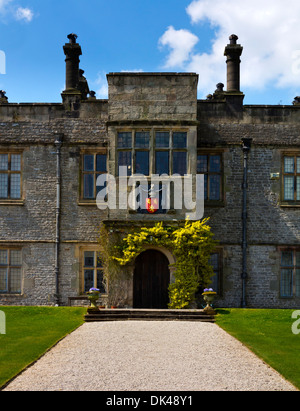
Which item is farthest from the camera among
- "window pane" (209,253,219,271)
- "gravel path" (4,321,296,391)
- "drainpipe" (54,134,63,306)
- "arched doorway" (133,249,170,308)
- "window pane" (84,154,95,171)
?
"window pane" (84,154,95,171)

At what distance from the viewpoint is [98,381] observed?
6.95 meters

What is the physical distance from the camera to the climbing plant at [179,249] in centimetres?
1436

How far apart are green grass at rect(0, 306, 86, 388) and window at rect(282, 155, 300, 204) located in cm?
811

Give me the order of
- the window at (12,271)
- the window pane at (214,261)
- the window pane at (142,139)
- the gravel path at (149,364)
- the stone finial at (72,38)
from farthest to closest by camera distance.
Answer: the stone finial at (72,38) → the window at (12,271) → the window pane at (214,261) → the window pane at (142,139) → the gravel path at (149,364)

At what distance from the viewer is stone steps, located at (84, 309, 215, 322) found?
43.0 feet

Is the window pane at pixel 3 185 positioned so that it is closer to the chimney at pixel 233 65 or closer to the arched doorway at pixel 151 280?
the arched doorway at pixel 151 280

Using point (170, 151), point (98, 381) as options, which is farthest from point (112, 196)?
point (98, 381)

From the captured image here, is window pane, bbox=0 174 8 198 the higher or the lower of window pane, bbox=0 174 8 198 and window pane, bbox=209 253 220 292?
the higher

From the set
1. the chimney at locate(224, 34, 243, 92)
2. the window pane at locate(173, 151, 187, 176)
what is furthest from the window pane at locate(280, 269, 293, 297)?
the chimney at locate(224, 34, 243, 92)

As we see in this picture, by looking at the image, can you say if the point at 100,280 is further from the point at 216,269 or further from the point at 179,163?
the point at 179,163

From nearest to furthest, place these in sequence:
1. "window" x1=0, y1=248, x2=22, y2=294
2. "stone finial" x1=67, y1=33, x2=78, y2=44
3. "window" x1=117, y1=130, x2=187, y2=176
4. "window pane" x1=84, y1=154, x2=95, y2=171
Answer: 1. "window" x1=117, y1=130, x2=187, y2=176
2. "window" x1=0, y1=248, x2=22, y2=294
3. "window pane" x1=84, y1=154, x2=95, y2=171
4. "stone finial" x1=67, y1=33, x2=78, y2=44

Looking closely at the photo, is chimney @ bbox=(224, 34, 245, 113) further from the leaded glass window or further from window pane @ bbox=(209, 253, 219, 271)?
window pane @ bbox=(209, 253, 219, 271)

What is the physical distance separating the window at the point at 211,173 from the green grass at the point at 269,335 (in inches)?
164

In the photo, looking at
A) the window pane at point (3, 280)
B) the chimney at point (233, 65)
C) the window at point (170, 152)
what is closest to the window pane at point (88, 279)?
the window pane at point (3, 280)
